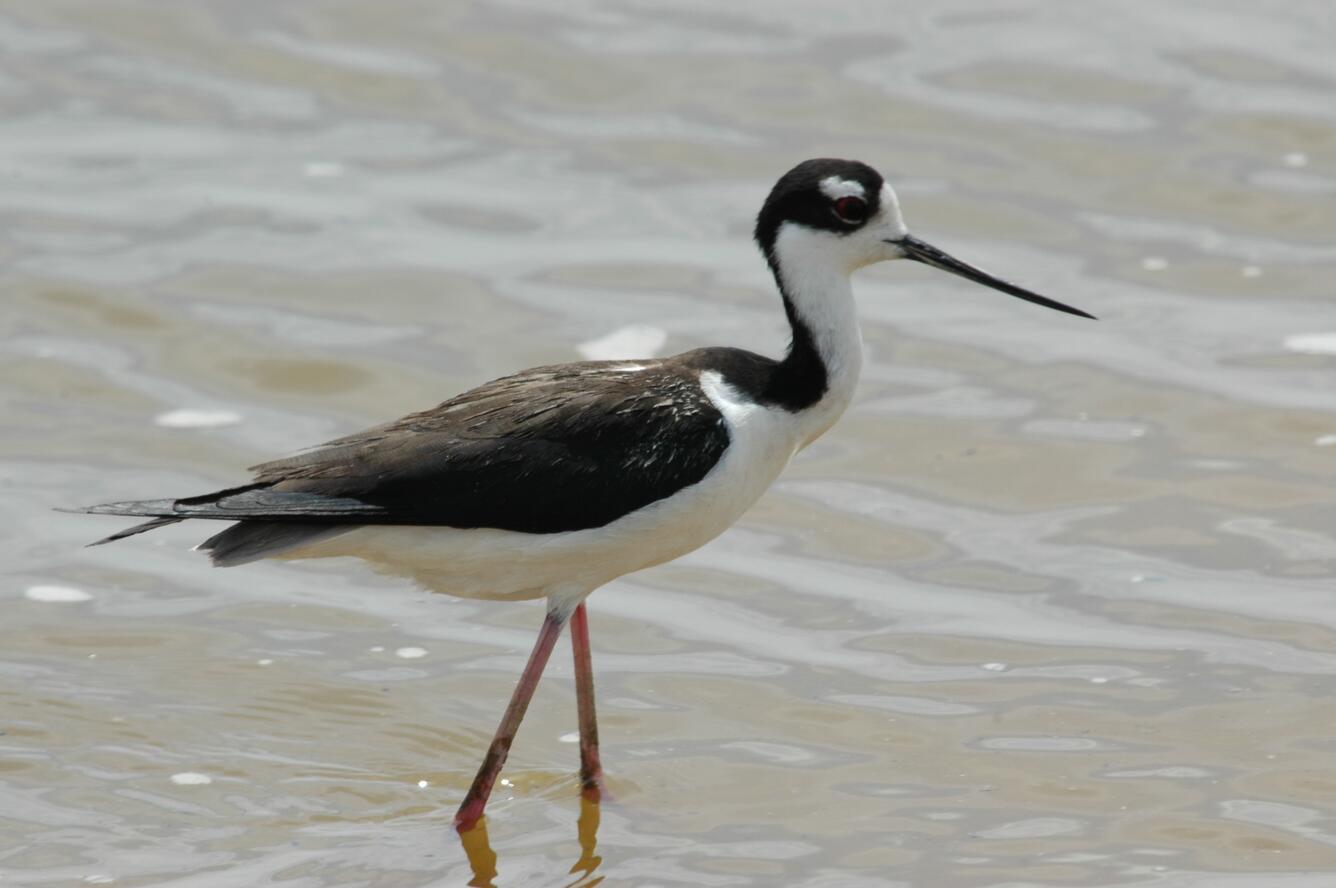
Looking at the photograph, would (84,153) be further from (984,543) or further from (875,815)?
(875,815)

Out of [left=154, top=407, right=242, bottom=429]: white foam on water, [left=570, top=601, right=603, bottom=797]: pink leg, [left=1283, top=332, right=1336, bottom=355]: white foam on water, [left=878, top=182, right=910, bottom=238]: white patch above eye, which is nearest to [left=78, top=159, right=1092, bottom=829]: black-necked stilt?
[left=878, top=182, right=910, bottom=238]: white patch above eye

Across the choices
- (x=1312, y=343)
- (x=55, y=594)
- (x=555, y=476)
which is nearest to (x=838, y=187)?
(x=555, y=476)

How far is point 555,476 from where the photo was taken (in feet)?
23.7

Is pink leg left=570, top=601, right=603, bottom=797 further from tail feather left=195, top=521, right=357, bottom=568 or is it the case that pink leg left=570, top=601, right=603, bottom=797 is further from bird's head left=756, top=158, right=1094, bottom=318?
bird's head left=756, top=158, right=1094, bottom=318

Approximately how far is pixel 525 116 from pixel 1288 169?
4.78 m

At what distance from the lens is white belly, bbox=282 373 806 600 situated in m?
7.21

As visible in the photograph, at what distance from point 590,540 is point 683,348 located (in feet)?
14.6

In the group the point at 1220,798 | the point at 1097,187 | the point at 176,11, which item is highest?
the point at 176,11

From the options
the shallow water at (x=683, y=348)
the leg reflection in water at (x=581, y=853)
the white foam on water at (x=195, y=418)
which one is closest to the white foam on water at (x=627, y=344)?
the shallow water at (x=683, y=348)

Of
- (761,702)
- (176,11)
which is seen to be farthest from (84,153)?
(761,702)

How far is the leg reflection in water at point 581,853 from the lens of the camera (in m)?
7.23

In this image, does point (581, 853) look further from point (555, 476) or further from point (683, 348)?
point (683, 348)

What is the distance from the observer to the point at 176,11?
15539mm

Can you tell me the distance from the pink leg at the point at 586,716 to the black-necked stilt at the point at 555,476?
0.85ft
